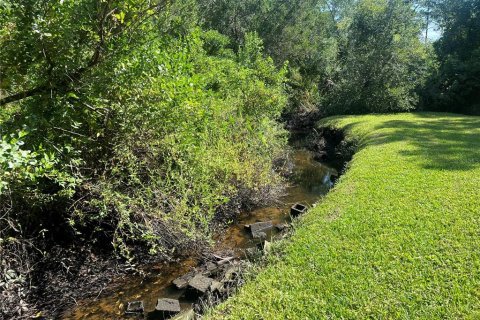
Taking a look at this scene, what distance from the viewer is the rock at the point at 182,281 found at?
5.78 m

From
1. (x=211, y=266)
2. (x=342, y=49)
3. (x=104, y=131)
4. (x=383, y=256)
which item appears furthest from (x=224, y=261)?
(x=342, y=49)

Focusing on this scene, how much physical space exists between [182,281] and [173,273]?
0.42 meters

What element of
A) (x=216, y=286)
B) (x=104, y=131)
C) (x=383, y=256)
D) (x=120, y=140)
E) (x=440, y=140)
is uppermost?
(x=104, y=131)

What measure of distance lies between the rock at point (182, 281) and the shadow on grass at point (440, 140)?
6.02 meters

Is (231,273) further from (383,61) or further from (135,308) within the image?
(383,61)

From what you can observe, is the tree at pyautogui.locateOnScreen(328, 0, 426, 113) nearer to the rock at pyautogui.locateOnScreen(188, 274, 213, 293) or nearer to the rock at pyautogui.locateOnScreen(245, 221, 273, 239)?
the rock at pyautogui.locateOnScreen(245, 221, 273, 239)

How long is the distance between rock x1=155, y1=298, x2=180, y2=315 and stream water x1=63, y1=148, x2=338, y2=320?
17cm

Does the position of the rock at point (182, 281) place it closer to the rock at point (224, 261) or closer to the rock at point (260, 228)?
the rock at point (224, 261)

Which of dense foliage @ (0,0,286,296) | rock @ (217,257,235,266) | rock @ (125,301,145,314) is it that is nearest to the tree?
dense foliage @ (0,0,286,296)

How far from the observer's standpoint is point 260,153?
9938mm

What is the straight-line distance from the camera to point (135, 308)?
5.22 m

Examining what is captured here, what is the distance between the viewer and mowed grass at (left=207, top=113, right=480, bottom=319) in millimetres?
3850

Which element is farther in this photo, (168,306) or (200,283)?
(200,283)

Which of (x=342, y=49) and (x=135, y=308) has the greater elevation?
(x=342, y=49)
